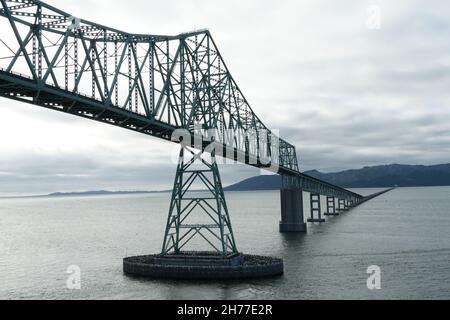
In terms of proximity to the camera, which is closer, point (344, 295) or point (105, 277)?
point (344, 295)

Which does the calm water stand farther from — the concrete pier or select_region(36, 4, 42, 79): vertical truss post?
select_region(36, 4, 42, 79): vertical truss post

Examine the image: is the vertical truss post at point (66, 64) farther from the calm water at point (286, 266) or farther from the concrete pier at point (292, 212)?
the concrete pier at point (292, 212)

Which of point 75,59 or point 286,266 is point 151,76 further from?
point 286,266

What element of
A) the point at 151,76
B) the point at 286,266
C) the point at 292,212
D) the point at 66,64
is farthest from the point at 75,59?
the point at 292,212

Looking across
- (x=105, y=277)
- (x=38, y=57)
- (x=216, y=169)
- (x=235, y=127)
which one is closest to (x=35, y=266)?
(x=105, y=277)

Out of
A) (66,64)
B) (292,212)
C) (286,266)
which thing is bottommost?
(286,266)
